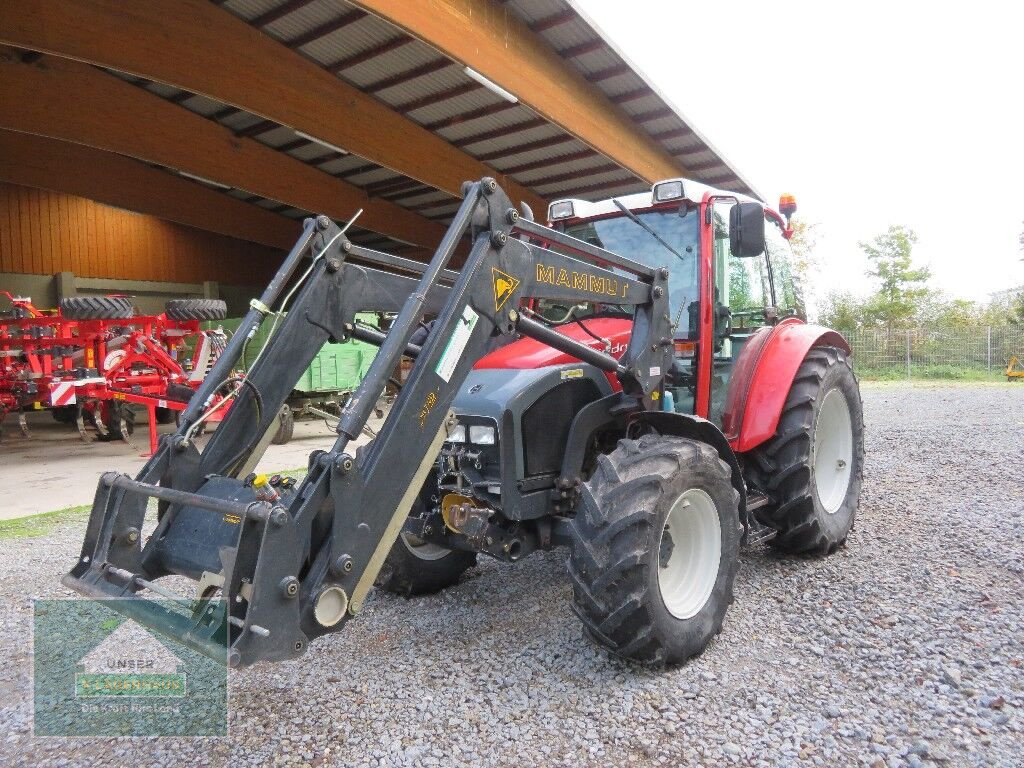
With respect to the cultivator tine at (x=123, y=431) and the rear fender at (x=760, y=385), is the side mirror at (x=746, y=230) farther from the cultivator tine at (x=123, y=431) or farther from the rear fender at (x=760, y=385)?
the cultivator tine at (x=123, y=431)

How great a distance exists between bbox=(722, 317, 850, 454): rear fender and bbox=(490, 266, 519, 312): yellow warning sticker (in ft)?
5.72

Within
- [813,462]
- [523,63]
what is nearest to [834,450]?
[813,462]

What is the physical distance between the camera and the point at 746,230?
3.70 metres

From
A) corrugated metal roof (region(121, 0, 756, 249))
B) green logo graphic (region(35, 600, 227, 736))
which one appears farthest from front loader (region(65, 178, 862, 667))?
corrugated metal roof (region(121, 0, 756, 249))

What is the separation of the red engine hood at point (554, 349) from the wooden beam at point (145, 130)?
32.4ft

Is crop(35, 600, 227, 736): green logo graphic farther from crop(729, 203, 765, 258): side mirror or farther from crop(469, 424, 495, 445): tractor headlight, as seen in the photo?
crop(729, 203, 765, 258): side mirror

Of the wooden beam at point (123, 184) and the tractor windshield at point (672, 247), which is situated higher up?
the wooden beam at point (123, 184)

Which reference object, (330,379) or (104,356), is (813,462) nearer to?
(330,379)

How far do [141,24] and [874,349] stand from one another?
75.2 ft

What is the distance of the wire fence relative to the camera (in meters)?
23.5

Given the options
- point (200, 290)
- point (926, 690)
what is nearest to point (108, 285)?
point (200, 290)

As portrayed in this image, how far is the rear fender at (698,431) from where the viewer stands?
3.50 metres

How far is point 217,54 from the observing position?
31.1 ft

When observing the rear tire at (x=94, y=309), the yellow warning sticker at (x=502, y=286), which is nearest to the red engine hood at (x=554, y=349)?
the yellow warning sticker at (x=502, y=286)
